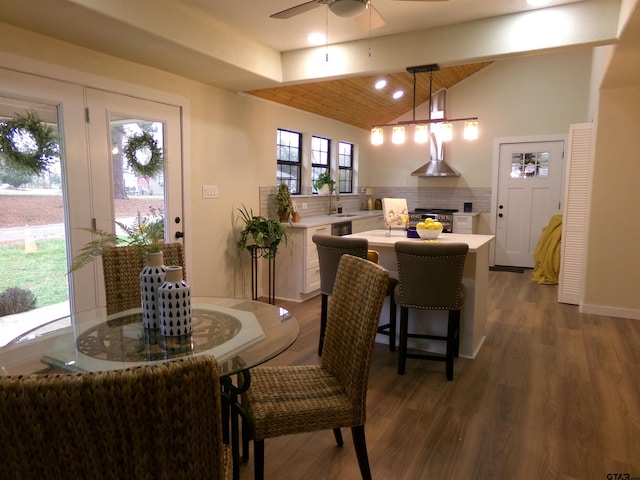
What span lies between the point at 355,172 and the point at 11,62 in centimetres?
539

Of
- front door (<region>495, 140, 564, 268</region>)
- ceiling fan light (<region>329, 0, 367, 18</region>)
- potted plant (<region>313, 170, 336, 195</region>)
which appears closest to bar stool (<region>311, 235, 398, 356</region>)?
ceiling fan light (<region>329, 0, 367, 18</region>)

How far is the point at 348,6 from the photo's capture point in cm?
218

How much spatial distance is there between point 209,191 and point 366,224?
2.80m

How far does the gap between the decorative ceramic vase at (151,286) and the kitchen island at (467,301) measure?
192 cm

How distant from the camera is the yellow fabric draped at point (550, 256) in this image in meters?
5.71

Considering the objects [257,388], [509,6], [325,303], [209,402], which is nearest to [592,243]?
[509,6]

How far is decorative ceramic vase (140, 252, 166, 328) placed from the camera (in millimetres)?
1744

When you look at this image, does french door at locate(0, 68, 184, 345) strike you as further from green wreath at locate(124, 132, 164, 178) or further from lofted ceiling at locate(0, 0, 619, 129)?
lofted ceiling at locate(0, 0, 619, 129)

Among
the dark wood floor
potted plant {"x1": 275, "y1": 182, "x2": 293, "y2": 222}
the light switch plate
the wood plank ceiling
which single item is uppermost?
the wood plank ceiling

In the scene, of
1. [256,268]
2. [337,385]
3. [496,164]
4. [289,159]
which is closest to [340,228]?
[289,159]

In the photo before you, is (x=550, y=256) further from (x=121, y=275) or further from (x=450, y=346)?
(x=121, y=275)

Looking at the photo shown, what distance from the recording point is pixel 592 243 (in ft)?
14.5

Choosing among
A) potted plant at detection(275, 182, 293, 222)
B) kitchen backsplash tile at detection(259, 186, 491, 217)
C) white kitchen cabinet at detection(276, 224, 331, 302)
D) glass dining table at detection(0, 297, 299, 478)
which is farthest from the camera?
kitchen backsplash tile at detection(259, 186, 491, 217)

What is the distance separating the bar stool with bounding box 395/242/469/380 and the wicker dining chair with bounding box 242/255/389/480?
0.98 metres
